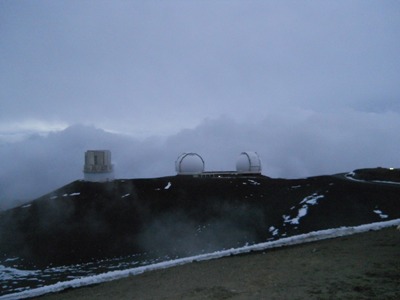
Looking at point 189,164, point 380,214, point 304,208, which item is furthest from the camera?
point 189,164

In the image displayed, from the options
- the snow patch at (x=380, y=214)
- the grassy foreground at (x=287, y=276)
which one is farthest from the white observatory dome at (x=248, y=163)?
the grassy foreground at (x=287, y=276)

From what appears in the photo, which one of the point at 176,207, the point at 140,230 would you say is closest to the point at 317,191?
the point at 176,207

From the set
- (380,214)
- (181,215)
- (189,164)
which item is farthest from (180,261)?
Result: (189,164)

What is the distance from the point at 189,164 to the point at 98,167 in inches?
437

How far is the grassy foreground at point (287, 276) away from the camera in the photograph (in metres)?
5.11

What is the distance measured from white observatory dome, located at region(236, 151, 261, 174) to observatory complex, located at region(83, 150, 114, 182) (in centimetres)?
1605

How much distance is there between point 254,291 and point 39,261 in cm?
1924

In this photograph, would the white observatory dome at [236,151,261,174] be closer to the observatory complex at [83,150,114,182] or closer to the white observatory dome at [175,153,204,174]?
the white observatory dome at [175,153,204,174]

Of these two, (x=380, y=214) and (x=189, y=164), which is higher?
(x=189, y=164)

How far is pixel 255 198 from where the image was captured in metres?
26.3

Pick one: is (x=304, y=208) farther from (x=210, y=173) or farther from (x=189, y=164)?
(x=189, y=164)

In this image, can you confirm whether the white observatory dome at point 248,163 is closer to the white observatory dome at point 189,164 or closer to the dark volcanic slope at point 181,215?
the white observatory dome at point 189,164

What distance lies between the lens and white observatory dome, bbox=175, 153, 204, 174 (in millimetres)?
40594

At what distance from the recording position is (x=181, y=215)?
2503cm
